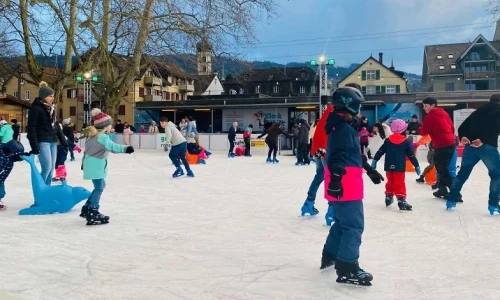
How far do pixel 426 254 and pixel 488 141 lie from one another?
2.19 meters

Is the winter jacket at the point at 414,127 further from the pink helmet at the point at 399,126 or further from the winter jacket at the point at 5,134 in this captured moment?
the winter jacket at the point at 5,134

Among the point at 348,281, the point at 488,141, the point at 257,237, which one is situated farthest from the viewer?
the point at 488,141

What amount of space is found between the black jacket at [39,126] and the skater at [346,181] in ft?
12.6

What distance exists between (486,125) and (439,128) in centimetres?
108

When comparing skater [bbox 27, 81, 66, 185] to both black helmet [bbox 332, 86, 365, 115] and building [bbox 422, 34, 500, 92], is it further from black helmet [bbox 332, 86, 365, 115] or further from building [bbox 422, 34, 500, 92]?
building [bbox 422, 34, 500, 92]

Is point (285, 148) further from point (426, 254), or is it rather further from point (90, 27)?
point (426, 254)

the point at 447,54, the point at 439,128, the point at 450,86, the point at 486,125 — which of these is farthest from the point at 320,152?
the point at 447,54

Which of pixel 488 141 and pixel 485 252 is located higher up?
pixel 488 141

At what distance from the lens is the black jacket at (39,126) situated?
5320 mm

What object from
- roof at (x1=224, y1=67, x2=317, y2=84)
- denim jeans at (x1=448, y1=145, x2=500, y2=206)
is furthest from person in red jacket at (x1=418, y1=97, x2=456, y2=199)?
roof at (x1=224, y1=67, x2=317, y2=84)

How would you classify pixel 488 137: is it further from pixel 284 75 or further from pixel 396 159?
pixel 284 75

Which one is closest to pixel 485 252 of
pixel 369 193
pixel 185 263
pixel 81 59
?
pixel 185 263

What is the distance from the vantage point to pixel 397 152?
5.87 m

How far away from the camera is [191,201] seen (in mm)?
6141
